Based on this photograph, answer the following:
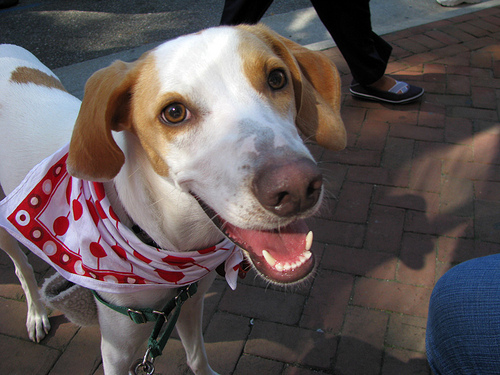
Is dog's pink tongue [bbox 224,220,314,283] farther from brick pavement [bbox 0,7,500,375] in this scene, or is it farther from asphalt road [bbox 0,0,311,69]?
asphalt road [bbox 0,0,311,69]

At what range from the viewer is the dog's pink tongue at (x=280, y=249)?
1.45 metres

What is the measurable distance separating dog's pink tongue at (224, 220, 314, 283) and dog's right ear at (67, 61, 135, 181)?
0.50 meters

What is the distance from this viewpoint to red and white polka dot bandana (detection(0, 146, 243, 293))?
1.68m

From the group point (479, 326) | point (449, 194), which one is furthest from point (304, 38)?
point (479, 326)

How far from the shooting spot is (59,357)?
2.49 metres

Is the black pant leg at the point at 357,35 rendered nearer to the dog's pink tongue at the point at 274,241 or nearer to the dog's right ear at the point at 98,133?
the dog's right ear at the point at 98,133

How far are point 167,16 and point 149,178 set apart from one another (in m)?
5.72

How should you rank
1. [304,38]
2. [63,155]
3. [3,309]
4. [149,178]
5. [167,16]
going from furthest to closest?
[167,16]
[304,38]
[3,309]
[63,155]
[149,178]

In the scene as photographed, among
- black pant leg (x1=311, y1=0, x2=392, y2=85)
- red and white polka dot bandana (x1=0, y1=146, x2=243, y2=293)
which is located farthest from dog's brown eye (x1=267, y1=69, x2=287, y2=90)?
black pant leg (x1=311, y1=0, x2=392, y2=85)

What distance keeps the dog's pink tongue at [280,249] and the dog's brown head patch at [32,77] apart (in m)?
1.68

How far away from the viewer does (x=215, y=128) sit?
1.42 meters

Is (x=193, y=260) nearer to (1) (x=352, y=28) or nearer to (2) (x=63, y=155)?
(2) (x=63, y=155)

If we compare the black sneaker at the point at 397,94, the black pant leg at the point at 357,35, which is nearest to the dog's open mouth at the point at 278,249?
the black pant leg at the point at 357,35

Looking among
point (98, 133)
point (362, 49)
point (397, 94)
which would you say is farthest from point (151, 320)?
point (397, 94)
